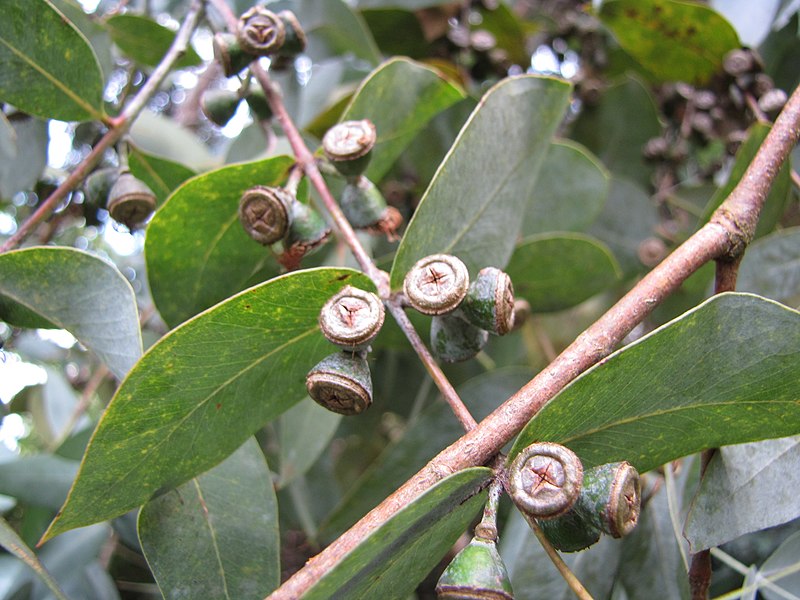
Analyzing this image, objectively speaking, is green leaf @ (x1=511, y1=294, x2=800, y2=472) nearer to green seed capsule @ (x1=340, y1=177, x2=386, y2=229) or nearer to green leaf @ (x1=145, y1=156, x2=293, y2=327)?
green seed capsule @ (x1=340, y1=177, x2=386, y2=229)

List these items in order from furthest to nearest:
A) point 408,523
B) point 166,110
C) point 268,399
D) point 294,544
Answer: point 166,110, point 294,544, point 268,399, point 408,523

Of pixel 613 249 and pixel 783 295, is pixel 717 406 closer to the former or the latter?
pixel 783 295

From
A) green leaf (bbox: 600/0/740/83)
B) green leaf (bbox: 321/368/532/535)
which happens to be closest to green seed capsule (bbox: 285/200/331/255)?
green leaf (bbox: 321/368/532/535)

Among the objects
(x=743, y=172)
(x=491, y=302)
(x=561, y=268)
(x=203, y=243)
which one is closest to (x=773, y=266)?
(x=743, y=172)

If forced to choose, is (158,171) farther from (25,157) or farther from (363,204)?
(363,204)

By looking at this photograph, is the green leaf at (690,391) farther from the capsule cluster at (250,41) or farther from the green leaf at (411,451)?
the capsule cluster at (250,41)

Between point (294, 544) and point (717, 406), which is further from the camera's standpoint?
point (294, 544)

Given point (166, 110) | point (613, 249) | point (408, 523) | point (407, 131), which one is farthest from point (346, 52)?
point (166, 110)
